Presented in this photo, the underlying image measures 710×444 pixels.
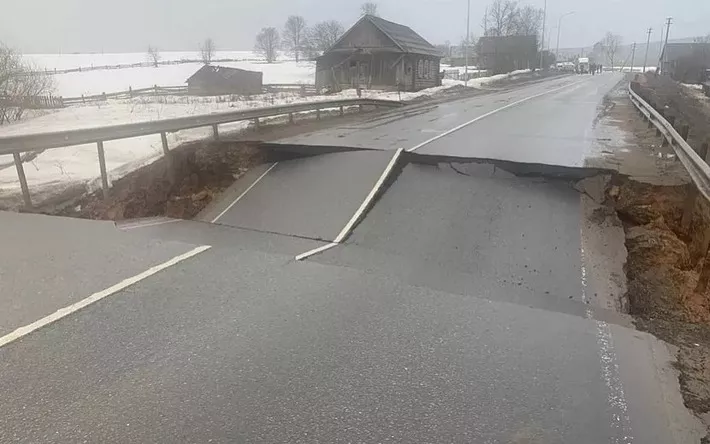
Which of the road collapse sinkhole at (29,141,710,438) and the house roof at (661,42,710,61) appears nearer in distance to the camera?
the road collapse sinkhole at (29,141,710,438)

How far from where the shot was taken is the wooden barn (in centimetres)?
4691

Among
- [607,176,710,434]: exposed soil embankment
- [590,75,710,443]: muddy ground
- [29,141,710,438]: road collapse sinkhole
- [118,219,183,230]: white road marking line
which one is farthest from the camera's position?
[118,219,183,230]: white road marking line

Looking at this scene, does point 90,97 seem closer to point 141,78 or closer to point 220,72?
point 220,72

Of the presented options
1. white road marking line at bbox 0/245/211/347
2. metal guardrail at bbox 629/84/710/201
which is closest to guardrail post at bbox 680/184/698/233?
metal guardrail at bbox 629/84/710/201

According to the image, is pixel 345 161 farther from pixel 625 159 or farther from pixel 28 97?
pixel 28 97

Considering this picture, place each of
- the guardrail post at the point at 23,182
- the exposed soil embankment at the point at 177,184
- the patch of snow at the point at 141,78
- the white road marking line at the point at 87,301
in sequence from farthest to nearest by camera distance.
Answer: the patch of snow at the point at 141,78, the exposed soil embankment at the point at 177,184, the guardrail post at the point at 23,182, the white road marking line at the point at 87,301

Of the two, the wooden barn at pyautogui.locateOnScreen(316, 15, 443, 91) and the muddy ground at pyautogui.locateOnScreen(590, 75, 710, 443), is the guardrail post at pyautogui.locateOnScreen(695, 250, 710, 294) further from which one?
the wooden barn at pyautogui.locateOnScreen(316, 15, 443, 91)

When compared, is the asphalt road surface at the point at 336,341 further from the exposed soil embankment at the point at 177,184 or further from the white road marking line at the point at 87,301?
the exposed soil embankment at the point at 177,184

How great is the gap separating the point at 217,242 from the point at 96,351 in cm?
319

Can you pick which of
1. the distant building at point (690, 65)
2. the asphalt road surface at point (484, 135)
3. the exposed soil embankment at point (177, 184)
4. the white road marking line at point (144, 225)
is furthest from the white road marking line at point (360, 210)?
the distant building at point (690, 65)

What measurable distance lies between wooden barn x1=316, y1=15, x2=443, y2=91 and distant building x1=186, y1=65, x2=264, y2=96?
8380 millimetres

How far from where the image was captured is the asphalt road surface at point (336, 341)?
139 inches

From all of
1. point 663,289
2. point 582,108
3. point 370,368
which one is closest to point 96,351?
point 370,368

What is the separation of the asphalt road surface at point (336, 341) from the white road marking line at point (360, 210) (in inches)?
5.5
